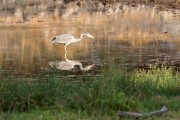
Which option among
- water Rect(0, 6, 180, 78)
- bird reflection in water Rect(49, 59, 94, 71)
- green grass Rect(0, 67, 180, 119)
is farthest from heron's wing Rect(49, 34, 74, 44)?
green grass Rect(0, 67, 180, 119)

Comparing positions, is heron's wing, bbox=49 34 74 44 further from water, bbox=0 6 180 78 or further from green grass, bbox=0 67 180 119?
green grass, bbox=0 67 180 119

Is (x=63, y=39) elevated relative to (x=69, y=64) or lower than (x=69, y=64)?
elevated

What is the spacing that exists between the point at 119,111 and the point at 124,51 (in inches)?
412

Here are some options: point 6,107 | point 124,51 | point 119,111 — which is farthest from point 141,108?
point 124,51

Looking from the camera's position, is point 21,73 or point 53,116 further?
point 21,73

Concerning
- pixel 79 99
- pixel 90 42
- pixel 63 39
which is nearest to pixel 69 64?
pixel 63 39

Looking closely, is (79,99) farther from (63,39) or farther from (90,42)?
(90,42)

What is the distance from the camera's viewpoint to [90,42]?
20938 millimetres

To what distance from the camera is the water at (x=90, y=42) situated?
16156 millimetres

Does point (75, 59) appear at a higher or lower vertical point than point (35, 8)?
lower

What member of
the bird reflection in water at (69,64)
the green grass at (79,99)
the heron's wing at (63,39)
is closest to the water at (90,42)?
the bird reflection in water at (69,64)

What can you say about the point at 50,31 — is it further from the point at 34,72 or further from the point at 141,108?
the point at 141,108

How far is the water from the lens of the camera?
16156 mm

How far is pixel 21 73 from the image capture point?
14625mm
